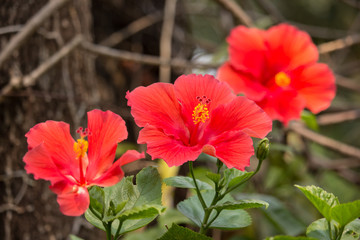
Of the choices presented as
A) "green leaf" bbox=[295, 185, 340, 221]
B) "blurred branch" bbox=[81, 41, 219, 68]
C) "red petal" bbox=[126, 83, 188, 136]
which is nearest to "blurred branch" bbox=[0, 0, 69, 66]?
"blurred branch" bbox=[81, 41, 219, 68]

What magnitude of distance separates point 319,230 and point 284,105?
1.27 feet

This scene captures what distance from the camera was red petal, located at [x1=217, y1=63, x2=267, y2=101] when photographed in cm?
101

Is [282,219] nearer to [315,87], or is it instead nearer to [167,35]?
[315,87]

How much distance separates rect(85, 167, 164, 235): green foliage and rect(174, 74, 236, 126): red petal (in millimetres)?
107

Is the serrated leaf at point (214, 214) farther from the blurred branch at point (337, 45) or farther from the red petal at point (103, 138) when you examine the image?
the blurred branch at point (337, 45)

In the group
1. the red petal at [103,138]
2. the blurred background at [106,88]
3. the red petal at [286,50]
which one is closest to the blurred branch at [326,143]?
the blurred background at [106,88]

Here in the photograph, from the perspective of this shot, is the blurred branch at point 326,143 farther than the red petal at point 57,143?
Yes

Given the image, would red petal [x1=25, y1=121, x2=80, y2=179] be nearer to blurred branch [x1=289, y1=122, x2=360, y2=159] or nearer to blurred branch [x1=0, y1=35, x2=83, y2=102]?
blurred branch [x1=0, y1=35, x2=83, y2=102]

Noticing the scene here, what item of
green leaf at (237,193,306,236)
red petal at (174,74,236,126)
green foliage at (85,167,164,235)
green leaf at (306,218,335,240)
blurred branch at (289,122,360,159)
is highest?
red petal at (174,74,236,126)

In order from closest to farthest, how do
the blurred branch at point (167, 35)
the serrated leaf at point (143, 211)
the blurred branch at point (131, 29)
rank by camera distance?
the serrated leaf at point (143, 211)
the blurred branch at point (167, 35)
the blurred branch at point (131, 29)

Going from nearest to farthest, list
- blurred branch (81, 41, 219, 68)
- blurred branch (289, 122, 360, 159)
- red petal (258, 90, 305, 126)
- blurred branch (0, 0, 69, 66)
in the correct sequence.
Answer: red petal (258, 90, 305, 126) < blurred branch (0, 0, 69, 66) < blurred branch (81, 41, 219, 68) < blurred branch (289, 122, 360, 159)

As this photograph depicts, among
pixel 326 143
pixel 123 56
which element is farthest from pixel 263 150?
pixel 326 143

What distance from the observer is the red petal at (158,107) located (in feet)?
2.11

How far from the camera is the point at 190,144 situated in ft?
2.27
